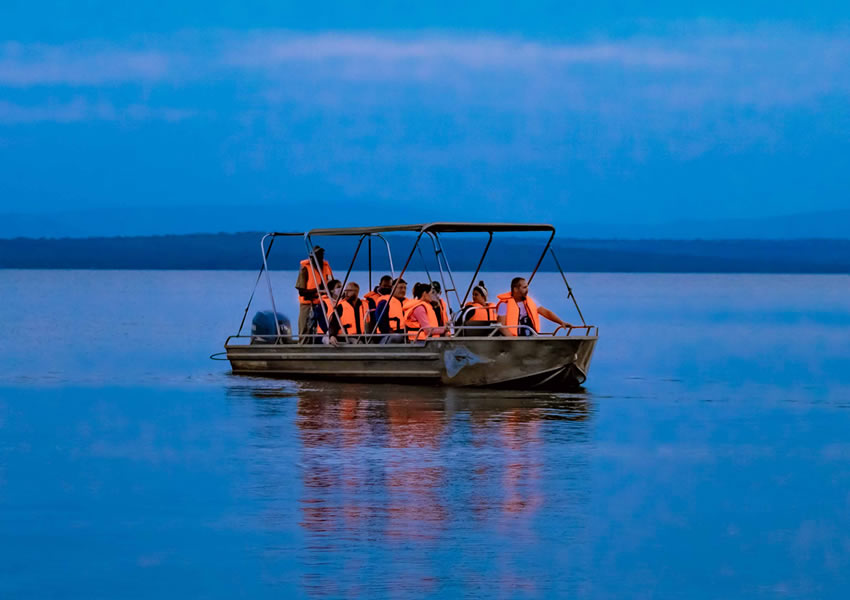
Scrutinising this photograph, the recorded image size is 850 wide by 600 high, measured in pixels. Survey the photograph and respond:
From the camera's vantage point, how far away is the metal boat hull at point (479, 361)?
72.7ft

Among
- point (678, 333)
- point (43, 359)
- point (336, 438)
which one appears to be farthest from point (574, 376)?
point (678, 333)

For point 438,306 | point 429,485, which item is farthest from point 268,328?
point 429,485

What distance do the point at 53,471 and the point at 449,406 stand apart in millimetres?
6762

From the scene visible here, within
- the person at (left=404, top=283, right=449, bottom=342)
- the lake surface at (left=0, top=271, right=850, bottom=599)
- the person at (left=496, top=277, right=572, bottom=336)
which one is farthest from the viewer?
the person at (left=404, top=283, right=449, bottom=342)

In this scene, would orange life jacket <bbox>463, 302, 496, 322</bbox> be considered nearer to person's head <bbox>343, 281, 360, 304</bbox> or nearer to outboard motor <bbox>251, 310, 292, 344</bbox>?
person's head <bbox>343, 281, 360, 304</bbox>

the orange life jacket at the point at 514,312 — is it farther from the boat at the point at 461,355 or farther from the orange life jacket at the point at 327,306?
the orange life jacket at the point at 327,306

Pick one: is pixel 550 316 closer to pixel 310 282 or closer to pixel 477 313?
pixel 477 313

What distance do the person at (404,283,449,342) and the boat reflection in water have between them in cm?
86

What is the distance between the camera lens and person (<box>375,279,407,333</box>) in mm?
23734

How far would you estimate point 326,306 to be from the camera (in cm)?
2450

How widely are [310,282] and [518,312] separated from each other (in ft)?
13.4

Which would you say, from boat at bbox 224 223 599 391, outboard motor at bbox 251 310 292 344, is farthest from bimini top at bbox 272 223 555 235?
outboard motor at bbox 251 310 292 344

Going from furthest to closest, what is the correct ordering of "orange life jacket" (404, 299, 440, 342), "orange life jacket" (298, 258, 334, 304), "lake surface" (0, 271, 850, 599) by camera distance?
"orange life jacket" (298, 258, 334, 304)
"orange life jacket" (404, 299, 440, 342)
"lake surface" (0, 271, 850, 599)

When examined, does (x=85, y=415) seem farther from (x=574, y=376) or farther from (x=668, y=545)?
(x=668, y=545)
